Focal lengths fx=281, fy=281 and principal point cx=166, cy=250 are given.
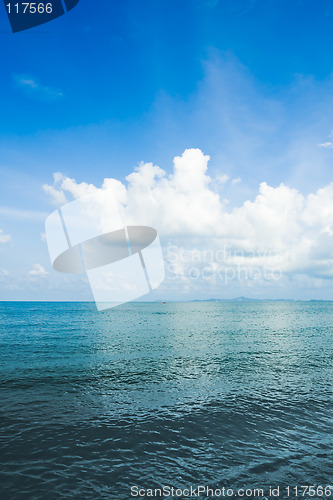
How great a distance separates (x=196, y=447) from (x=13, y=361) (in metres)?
24.0

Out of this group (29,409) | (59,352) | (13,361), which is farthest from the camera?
(59,352)

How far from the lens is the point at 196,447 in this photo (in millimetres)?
12672

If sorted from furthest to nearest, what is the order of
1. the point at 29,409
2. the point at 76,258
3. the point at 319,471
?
the point at 76,258, the point at 29,409, the point at 319,471

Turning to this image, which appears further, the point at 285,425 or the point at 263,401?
the point at 263,401

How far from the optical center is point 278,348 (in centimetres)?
4009

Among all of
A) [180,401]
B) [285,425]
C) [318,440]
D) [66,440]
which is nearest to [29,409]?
[66,440]

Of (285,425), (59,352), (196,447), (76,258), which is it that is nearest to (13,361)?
(59,352)

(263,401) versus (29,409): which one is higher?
(29,409)

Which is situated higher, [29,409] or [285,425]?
[29,409]

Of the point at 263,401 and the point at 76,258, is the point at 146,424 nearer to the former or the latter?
the point at 263,401

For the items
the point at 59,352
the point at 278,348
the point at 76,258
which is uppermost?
the point at 76,258

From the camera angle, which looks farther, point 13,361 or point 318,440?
point 13,361

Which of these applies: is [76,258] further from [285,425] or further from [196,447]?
[285,425]

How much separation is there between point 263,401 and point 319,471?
7.76 meters
